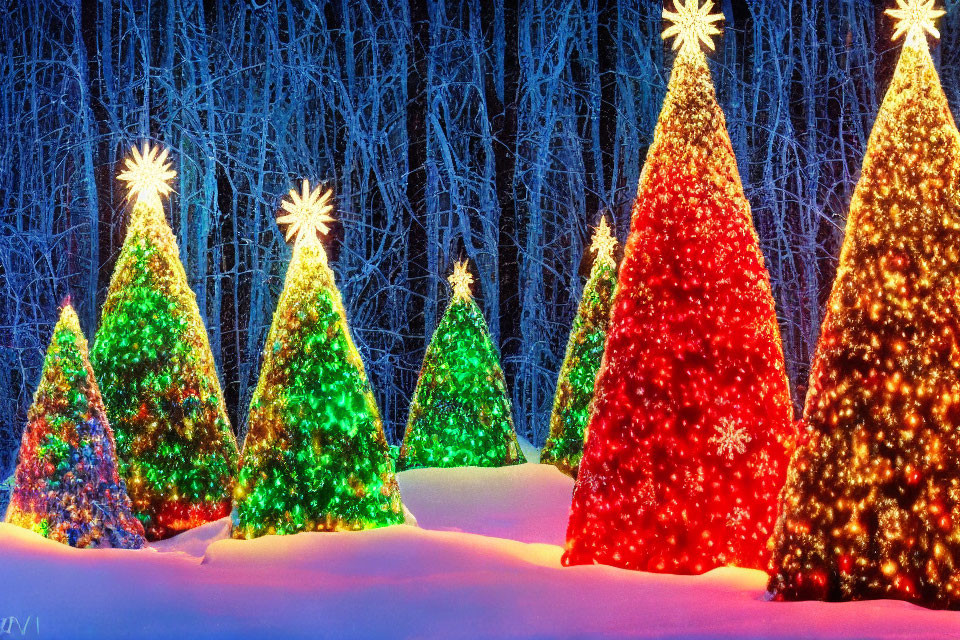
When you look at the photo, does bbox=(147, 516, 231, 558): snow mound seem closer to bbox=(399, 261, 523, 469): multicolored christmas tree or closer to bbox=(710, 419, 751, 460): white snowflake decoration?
bbox=(399, 261, 523, 469): multicolored christmas tree

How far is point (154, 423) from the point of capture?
7137 mm

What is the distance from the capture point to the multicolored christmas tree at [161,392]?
7094mm

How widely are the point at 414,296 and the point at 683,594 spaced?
6652 mm

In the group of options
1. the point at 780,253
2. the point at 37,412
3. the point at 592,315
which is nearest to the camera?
the point at 37,412

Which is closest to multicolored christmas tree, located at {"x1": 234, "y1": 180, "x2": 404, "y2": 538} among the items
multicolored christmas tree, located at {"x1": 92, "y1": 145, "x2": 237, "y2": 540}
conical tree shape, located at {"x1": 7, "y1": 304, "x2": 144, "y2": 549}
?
conical tree shape, located at {"x1": 7, "y1": 304, "x2": 144, "y2": 549}

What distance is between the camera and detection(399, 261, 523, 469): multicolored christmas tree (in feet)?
29.3

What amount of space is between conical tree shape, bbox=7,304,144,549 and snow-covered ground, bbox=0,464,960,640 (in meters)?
0.39

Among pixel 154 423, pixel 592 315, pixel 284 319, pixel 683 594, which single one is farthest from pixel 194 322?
pixel 683 594

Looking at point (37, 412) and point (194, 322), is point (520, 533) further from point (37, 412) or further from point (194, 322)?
point (37, 412)

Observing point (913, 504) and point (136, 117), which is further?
point (136, 117)

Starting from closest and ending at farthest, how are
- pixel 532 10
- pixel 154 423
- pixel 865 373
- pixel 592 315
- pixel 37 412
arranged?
pixel 865 373, pixel 37 412, pixel 154 423, pixel 592 315, pixel 532 10

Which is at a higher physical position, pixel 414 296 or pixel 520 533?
pixel 414 296

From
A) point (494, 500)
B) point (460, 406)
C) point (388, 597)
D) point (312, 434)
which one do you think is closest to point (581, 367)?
point (460, 406)

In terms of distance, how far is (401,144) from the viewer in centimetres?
1096
